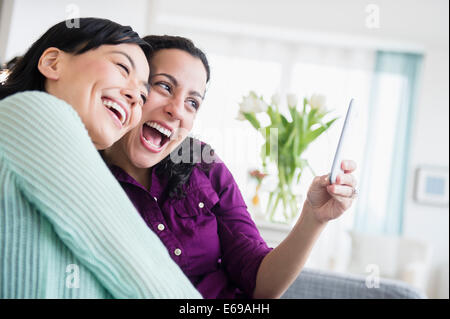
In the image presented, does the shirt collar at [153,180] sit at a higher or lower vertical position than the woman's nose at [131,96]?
lower

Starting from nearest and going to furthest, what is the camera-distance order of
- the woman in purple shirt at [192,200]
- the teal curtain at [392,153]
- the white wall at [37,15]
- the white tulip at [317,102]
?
1. the woman in purple shirt at [192,200]
2. the white wall at [37,15]
3. the white tulip at [317,102]
4. the teal curtain at [392,153]

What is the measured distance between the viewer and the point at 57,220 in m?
0.43

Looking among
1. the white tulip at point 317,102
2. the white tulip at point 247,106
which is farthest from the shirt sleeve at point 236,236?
the white tulip at point 317,102

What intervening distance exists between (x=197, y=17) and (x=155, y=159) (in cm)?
363

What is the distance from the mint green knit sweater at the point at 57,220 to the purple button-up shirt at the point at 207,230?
0.26m

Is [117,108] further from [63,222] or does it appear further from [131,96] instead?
[63,222]

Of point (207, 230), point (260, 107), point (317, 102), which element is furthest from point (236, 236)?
point (317, 102)

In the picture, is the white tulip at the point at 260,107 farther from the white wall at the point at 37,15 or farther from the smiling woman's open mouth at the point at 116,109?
the smiling woman's open mouth at the point at 116,109

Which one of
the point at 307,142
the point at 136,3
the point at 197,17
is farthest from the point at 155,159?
the point at 197,17

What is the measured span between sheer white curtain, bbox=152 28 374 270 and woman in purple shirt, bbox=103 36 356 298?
3524 mm

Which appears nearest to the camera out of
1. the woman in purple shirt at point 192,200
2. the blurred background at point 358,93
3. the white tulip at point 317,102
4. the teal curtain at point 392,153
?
the woman in purple shirt at point 192,200

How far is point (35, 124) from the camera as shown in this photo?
45 cm

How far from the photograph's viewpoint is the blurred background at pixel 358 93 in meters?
3.99
